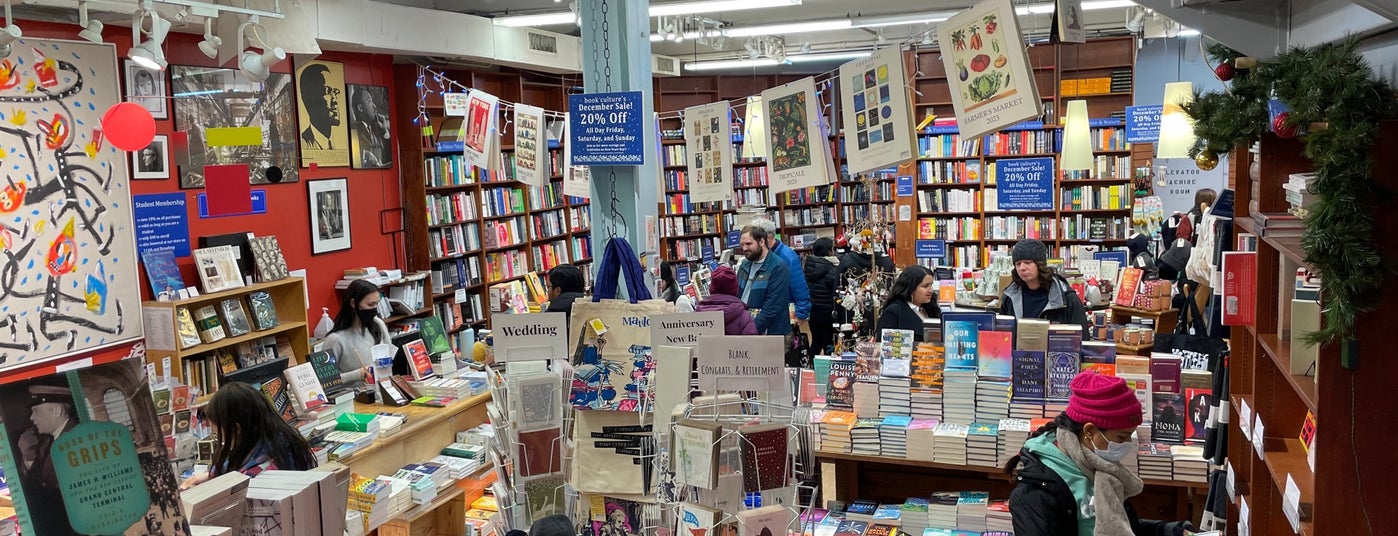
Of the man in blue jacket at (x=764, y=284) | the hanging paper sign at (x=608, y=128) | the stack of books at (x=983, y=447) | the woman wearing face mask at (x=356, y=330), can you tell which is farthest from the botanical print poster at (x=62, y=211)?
the stack of books at (x=983, y=447)

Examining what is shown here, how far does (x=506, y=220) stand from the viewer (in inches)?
395

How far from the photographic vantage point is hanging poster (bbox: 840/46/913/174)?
4.08 m

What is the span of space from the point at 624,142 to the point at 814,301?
326 cm

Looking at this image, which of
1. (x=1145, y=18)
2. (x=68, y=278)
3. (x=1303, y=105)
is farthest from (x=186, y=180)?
(x=1145, y=18)

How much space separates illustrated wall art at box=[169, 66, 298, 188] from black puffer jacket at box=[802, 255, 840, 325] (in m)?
4.08

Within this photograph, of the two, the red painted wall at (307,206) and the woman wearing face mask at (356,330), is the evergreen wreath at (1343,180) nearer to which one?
the woman wearing face mask at (356,330)

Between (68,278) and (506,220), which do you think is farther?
(506,220)

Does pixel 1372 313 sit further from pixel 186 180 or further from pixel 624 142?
pixel 186 180

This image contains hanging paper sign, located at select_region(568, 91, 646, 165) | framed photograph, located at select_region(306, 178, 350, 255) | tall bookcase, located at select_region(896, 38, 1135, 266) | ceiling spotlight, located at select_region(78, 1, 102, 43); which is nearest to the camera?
ceiling spotlight, located at select_region(78, 1, 102, 43)

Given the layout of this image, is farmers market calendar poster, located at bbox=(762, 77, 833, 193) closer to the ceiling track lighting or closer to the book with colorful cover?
the book with colorful cover

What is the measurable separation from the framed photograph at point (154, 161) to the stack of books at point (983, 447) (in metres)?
5.20

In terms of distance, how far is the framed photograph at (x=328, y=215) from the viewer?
25.2 feet

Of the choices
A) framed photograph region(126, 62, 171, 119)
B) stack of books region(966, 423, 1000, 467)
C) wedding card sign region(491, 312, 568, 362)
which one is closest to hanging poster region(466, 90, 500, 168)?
framed photograph region(126, 62, 171, 119)

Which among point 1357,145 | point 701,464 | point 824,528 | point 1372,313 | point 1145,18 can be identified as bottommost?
point 824,528
